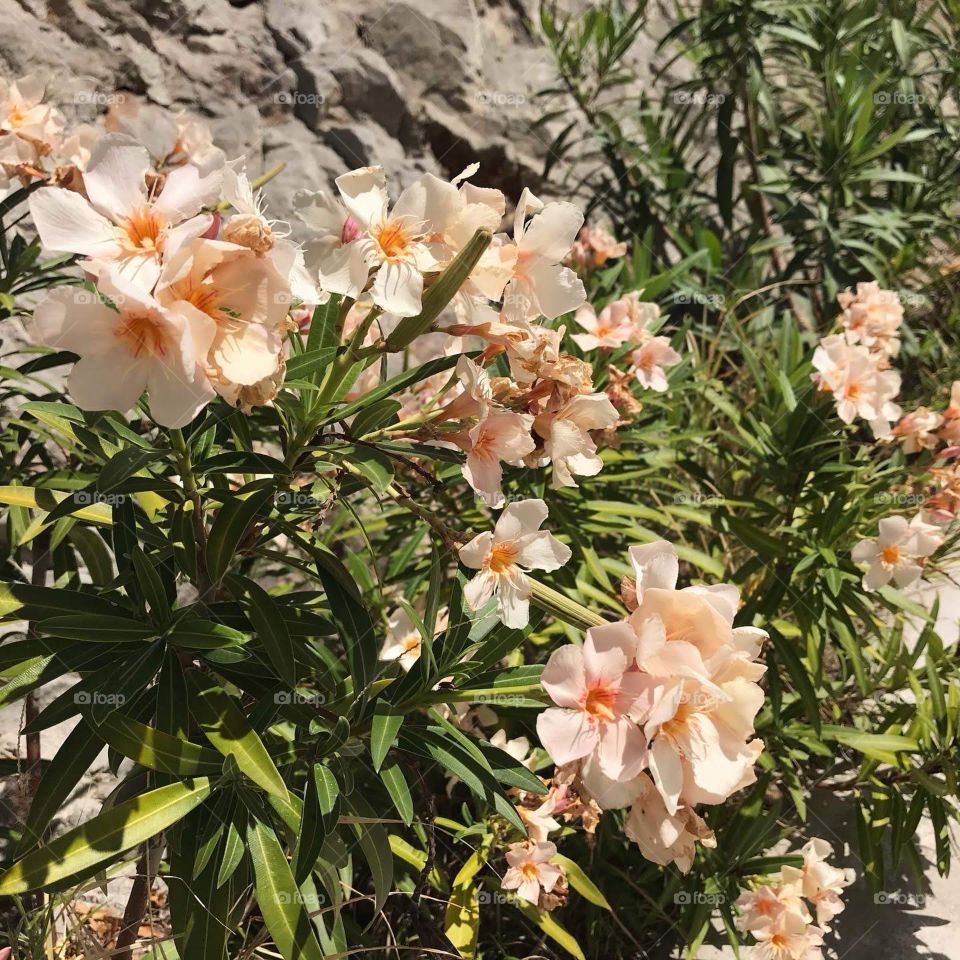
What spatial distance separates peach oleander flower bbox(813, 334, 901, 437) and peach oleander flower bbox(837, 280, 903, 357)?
20 cm

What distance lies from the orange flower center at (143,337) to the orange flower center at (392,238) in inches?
9.5

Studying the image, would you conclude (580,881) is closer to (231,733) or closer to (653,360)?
(231,733)

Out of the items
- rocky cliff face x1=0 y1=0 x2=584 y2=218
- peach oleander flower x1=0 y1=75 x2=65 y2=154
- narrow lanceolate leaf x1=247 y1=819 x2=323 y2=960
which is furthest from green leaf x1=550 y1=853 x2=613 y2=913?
rocky cliff face x1=0 y1=0 x2=584 y2=218

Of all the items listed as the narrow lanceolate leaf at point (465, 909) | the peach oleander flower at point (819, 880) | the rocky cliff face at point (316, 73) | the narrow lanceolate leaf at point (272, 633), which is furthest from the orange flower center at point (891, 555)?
the rocky cliff face at point (316, 73)

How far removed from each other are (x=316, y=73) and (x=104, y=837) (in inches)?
105

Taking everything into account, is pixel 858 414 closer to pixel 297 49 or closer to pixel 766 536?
pixel 766 536

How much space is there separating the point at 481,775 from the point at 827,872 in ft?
2.75

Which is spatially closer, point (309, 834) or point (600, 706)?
point (600, 706)

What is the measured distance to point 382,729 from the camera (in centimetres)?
101

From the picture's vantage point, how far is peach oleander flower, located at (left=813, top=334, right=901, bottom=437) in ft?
5.69

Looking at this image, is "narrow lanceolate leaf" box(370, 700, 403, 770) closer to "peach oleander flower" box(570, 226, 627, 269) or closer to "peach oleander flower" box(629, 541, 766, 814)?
"peach oleander flower" box(629, 541, 766, 814)

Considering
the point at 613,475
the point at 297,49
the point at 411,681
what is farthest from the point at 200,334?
the point at 297,49

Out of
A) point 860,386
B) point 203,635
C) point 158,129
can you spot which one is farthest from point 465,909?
point 158,129

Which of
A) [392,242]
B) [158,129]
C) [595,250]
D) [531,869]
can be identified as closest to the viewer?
[392,242]
